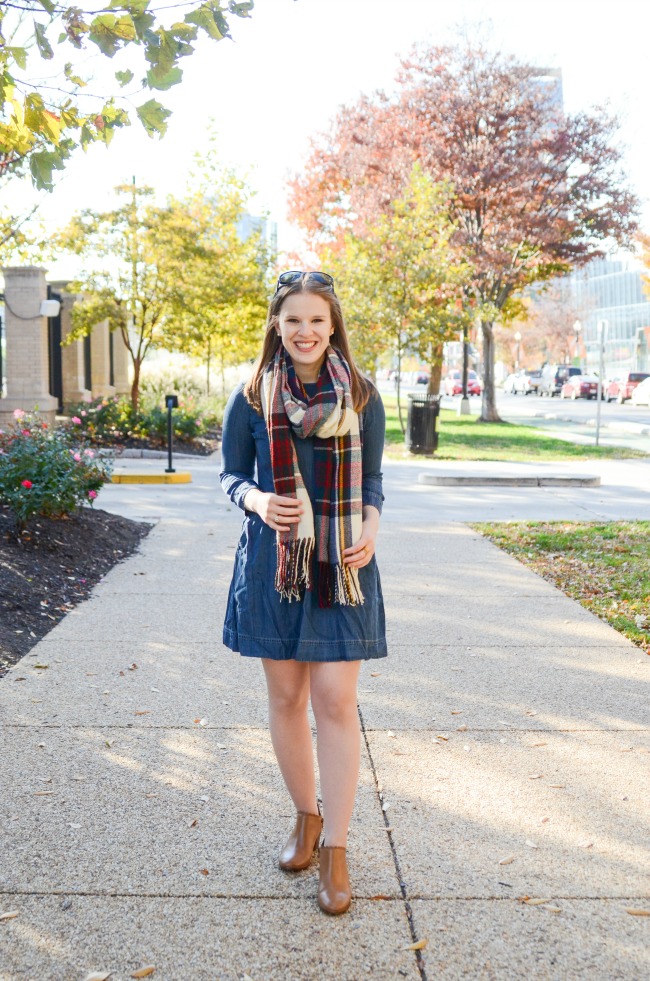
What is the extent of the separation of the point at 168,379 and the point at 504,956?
76.9 feet

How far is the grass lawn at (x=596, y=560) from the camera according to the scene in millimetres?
6953

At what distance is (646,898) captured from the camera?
122 inches

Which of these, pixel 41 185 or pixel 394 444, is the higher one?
pixel 41 185

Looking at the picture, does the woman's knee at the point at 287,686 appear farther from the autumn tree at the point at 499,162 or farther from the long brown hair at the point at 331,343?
the autumn tree at the point at 499,162

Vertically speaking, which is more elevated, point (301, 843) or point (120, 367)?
point (120, 367)

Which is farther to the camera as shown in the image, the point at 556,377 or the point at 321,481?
the point at 556,377

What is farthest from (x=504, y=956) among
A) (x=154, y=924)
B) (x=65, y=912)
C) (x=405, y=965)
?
(x=65, y=912)

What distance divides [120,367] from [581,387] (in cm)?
2884

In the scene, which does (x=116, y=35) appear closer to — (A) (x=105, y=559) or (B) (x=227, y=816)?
(B) (x=227, y=816)

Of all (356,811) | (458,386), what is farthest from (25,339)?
(458,386)

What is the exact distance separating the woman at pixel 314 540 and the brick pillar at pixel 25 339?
15652mm

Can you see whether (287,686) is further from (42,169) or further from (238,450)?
(42,169)

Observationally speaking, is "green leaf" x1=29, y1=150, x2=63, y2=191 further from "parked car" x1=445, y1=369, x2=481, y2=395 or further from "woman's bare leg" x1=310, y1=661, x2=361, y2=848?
"parked car" x1=445, y1=369, x2=481, y2=395

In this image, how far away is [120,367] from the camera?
29672mm
